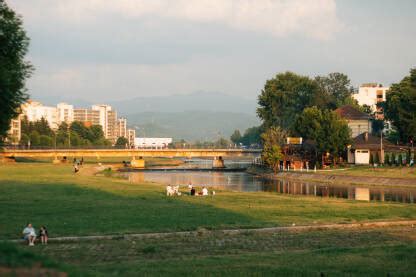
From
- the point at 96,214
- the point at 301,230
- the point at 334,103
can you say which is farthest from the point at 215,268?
the point at 334,103

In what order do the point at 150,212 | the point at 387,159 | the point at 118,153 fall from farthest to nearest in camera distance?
the point at 118,153
the point at 387,159
the point at 150,212

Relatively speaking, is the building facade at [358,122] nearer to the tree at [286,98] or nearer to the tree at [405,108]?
the tree at [286,98]

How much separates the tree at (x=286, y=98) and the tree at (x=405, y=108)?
1643 inches

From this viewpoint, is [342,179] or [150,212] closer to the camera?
[150,212]

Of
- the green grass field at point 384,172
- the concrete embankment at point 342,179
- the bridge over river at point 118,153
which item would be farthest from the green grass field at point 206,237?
the bridge over river at point 118,153

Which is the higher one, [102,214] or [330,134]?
[330,134]

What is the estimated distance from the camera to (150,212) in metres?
42.7

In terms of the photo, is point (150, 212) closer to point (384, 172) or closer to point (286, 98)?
point (384, 172)

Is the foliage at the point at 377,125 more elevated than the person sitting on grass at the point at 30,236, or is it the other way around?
the foliage at the point at 377,125

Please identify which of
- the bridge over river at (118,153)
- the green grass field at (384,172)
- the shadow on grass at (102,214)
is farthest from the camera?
the bridge over river at (118,153)

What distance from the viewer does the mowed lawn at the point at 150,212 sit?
35.0m

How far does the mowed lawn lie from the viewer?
115ft

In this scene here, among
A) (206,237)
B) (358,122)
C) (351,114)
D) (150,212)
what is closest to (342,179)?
(150,212)

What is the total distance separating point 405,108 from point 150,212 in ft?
280
